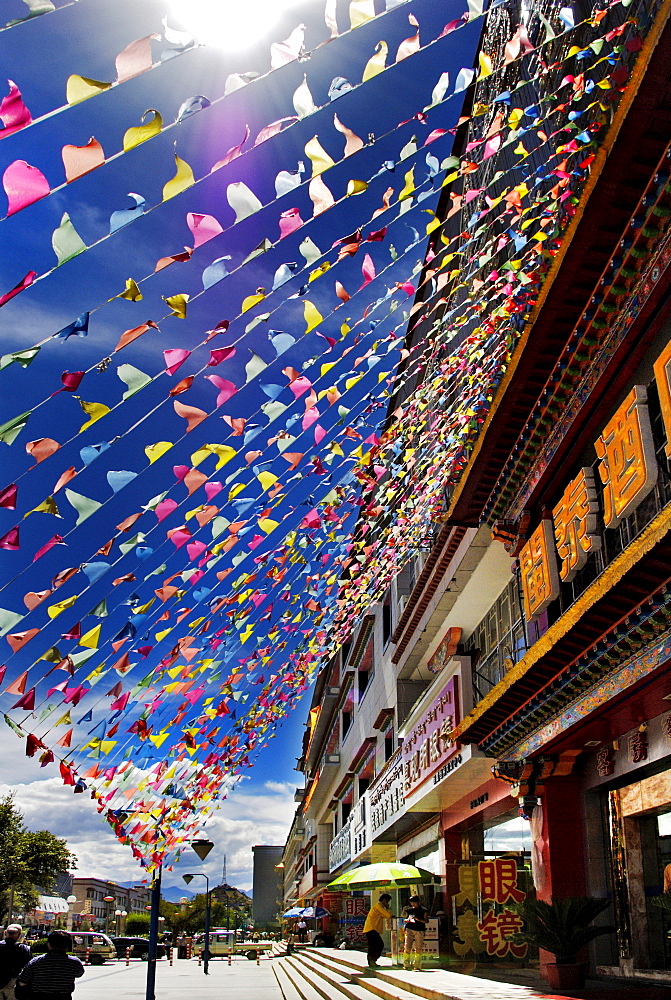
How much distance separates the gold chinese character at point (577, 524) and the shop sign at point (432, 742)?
16.8ft

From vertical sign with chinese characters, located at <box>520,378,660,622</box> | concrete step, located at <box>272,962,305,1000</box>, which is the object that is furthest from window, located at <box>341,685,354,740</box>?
vertical sign with chinese characters, located at <box>520,378,660,622</box>

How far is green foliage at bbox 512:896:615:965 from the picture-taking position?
868cm

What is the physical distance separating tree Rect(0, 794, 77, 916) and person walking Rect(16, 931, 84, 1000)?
120 ft

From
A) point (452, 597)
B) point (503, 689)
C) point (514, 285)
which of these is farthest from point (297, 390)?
point (452, 597)

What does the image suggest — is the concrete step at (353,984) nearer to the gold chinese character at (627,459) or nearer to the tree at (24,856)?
the gold chinese character at (627,459)

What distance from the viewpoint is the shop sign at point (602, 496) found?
669 centimetres

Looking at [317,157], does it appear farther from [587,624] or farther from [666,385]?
[587,624]

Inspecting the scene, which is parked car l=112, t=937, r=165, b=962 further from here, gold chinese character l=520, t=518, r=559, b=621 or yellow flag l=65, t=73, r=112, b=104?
yellow flag l=65, t=73, r=112, b=104

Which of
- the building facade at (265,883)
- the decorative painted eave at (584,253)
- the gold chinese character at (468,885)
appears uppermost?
the decorative painted eave at (584,253)

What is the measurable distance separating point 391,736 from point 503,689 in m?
15.3

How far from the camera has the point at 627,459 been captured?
7.06m

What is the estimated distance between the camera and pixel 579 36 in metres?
8.43

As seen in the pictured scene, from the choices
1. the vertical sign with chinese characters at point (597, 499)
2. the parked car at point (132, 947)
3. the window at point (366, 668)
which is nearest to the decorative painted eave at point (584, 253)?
the vertical sign with chinese characters at point (597, 499)

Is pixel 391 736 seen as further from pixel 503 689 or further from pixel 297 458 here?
pixel 297 458
